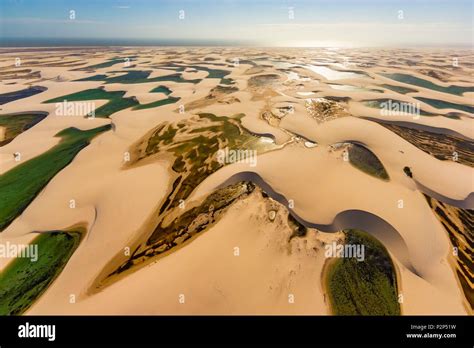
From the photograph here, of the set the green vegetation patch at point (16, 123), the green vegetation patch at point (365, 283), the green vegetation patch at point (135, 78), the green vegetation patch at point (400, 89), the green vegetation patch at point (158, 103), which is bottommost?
the green vegetation patch at point (365, 283)

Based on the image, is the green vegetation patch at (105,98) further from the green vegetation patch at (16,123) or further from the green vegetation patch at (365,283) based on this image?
the green vegetation patch at (365,283)

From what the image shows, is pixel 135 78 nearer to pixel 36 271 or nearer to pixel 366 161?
pixel 36 271

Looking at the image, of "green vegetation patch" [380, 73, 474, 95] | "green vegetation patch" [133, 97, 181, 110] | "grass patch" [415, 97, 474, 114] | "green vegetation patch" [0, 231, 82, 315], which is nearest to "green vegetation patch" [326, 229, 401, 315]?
"green vegetation patch" [0, 231, 82, 315]

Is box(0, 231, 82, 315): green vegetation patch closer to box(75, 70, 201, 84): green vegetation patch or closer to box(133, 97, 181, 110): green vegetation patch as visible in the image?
box(133, 97, 181, 110): green vegetation patch

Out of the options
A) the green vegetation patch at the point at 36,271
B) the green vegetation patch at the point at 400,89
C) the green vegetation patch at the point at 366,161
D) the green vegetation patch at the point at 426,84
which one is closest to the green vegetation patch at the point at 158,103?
the green vegetation patch at the point at 36,271

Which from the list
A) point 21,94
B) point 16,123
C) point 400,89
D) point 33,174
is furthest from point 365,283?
point 21,94
